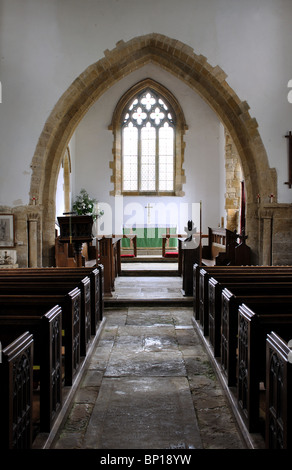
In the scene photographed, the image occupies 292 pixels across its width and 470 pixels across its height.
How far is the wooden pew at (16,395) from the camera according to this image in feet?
5.09

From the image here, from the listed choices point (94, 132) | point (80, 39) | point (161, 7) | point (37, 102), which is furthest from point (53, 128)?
point (94, 132)

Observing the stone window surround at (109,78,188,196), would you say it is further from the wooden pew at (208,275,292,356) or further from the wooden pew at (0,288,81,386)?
the wooden pew at (0,288,81,386)

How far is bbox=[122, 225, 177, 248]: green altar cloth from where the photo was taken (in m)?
11.7

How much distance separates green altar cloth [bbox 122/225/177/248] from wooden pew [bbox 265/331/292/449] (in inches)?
384

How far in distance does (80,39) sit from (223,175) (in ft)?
18.2

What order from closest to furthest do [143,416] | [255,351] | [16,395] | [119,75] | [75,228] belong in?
[16,395] → [255,351] → [143,416] → [75,228] → [119,75]

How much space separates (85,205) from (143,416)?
31.0ft

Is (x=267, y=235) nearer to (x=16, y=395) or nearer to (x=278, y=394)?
(x=278, y=394)

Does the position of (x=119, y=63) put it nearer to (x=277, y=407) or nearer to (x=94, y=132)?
(x=94, y=132)

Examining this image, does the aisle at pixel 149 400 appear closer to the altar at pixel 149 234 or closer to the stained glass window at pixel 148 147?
the altar at pixel 149 234

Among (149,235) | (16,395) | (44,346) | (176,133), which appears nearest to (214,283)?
(44,346)

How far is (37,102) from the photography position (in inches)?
305

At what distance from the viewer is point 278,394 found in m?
1.73

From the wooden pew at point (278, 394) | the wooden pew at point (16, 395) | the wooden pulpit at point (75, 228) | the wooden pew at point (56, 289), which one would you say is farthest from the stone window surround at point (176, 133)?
the wooden pew at point (278, 394)
